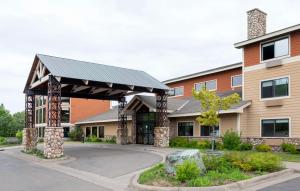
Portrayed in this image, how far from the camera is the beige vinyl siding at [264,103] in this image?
927 inches

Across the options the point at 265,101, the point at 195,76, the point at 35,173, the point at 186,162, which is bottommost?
the point at 35,173

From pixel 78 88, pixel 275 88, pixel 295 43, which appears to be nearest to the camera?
pixel 295 43

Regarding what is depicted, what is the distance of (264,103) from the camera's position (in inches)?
1009

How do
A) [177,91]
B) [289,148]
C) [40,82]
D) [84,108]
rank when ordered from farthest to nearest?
[84,108]
[177,91]
[40,82]
[289,148]

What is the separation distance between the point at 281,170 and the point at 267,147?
9.97 meters

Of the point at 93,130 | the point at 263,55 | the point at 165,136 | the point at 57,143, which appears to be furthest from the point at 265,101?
the point at 93,130

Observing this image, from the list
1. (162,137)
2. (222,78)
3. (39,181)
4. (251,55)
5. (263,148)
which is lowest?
(39,181)

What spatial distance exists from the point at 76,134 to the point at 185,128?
23.5 m

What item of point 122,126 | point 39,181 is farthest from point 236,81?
point 39,181

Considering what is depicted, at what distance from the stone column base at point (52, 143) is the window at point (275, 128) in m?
14.3

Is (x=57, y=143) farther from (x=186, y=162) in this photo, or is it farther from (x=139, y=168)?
(x=186, y=162)

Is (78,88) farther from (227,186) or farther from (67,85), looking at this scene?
(227,186)

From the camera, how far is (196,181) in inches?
459

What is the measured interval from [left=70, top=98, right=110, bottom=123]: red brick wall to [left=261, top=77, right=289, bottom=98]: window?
36088 mm
